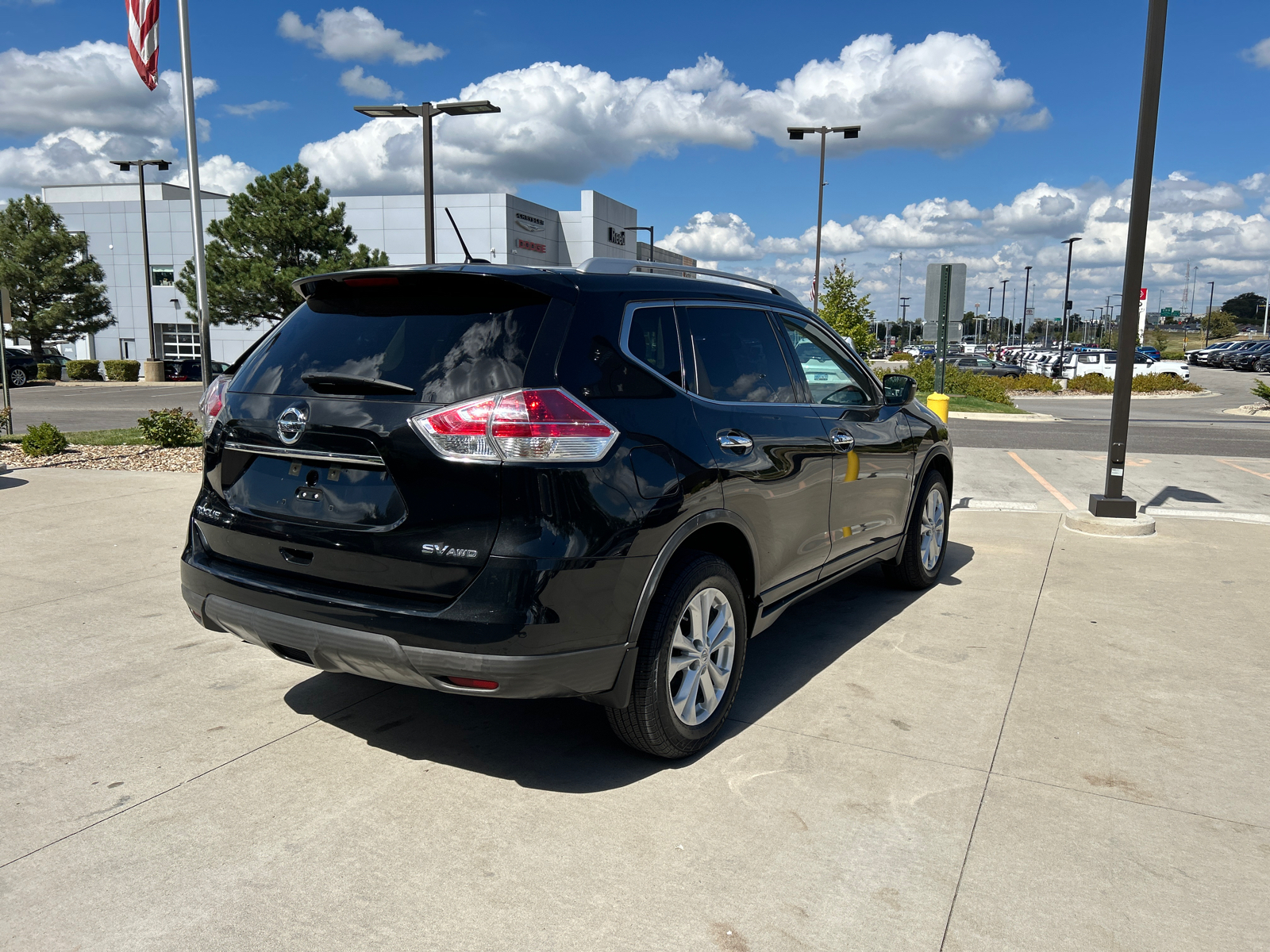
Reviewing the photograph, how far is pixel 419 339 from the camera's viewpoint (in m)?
3.16

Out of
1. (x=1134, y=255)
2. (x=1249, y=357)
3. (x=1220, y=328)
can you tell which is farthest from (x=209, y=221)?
(x=1220, y=328)

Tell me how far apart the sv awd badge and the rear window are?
46 centimetres

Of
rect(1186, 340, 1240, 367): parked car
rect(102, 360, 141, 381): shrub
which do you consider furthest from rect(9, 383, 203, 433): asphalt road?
rect(1186, 340, 1240, 367): parked car

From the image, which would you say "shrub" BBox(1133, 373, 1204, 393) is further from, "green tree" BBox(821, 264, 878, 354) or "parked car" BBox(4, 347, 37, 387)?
"parked car" BBox(4, 347, 37, 387)

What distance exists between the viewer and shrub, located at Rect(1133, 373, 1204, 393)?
121 feet

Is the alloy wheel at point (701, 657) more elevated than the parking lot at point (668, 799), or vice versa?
the alloy wheel at point (701, 657)

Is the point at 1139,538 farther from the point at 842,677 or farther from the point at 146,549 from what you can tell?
the point at 146,549

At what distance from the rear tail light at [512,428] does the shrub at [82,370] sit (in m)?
47.8

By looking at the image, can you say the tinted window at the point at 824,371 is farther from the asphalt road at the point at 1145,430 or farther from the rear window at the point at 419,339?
the asphalt road at the point at 1145,430

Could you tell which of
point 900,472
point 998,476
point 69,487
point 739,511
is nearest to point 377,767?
point 739,511

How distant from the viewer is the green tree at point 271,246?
37.8 meters

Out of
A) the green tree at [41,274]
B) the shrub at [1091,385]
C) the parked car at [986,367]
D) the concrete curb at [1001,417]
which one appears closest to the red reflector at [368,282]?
the concrete curb at [1001,417]

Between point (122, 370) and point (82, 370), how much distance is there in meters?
1.66

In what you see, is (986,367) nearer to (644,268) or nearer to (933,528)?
(933,528)
